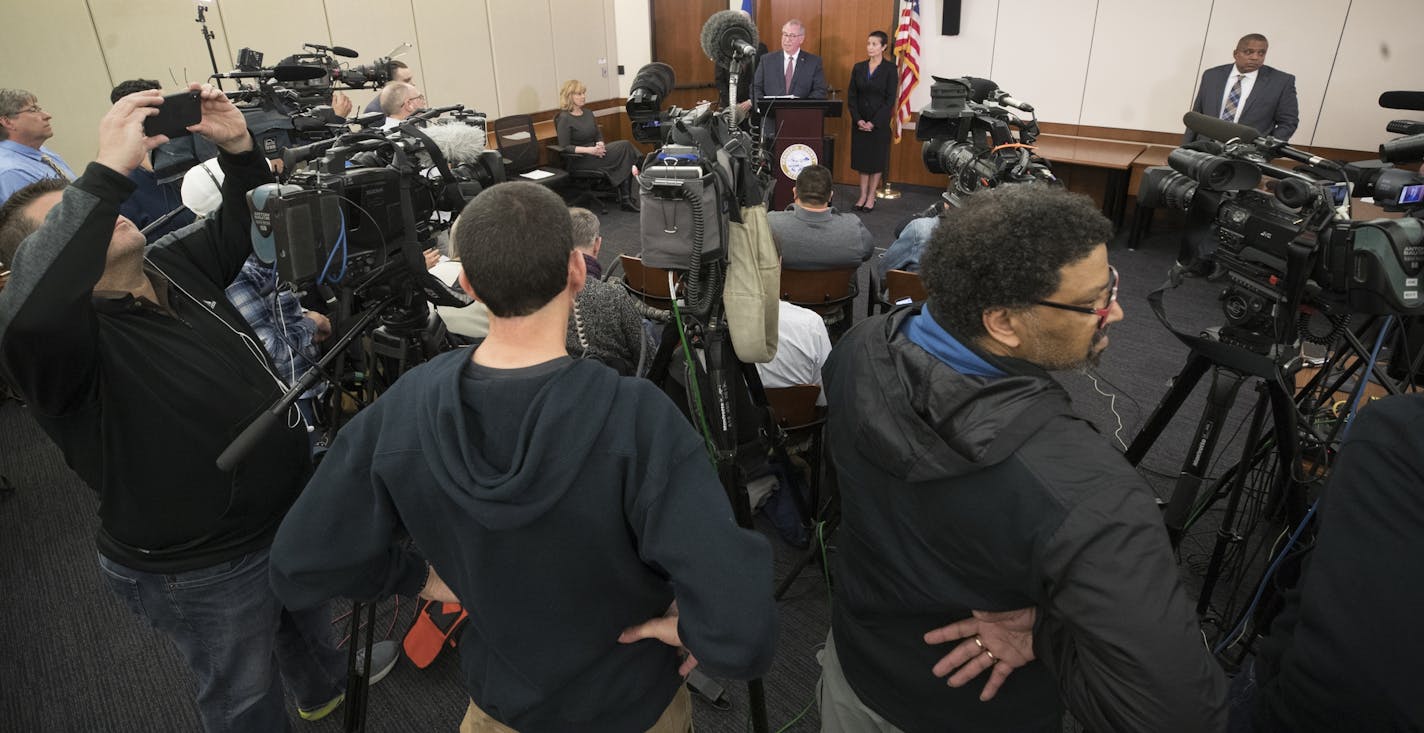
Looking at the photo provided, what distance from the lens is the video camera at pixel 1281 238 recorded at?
1.57 m

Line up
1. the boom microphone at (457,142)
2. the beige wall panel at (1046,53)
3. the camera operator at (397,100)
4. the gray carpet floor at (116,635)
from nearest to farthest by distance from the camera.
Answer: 1. the gray carpet floor at (116,635)
2. the boom microphone at (457,142)
3. the camera operator at (397,100)
4. the beige wall panel at (1046,53)

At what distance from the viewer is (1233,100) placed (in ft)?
17.5

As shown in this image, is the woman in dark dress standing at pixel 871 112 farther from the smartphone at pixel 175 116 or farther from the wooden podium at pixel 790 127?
the smartphone at pixel 175 116

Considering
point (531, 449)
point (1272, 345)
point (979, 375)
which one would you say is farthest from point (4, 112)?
point (1272, 345)

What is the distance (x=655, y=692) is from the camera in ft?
3.78

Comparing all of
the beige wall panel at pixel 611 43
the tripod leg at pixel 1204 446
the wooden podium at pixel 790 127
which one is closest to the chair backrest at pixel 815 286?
the tripod leg at pixel 1204 446

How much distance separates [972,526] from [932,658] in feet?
0.96

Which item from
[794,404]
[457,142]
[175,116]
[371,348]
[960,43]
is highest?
[960,43]

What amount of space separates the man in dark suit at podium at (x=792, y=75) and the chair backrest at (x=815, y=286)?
4.31 m

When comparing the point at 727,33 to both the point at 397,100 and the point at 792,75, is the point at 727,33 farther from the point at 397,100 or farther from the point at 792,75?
the point at 792,75

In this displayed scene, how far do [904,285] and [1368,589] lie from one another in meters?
2.35

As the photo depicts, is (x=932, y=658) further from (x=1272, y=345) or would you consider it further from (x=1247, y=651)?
(x=1272, y=345)

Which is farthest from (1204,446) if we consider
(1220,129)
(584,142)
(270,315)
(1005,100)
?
(584,142)

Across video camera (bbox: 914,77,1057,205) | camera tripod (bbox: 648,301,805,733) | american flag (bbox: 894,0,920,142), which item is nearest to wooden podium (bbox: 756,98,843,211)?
american flag (bbox: 894,0,920,142)
